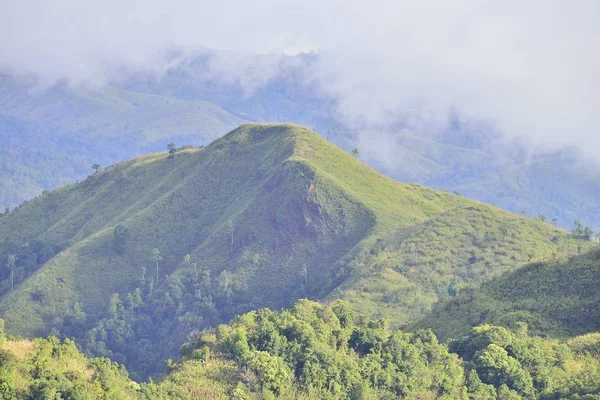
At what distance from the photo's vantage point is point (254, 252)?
578ft

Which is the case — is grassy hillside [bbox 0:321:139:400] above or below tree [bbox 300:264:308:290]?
below

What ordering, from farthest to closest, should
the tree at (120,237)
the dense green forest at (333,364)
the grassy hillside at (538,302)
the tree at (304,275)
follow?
the tree at (120,237)
the tree at (304,275)
the grassy hillside at (538,302)
the dense green forest at (333,364)

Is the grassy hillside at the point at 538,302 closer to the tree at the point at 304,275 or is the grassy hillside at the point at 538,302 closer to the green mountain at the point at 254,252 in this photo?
the green mountain at the point at 254,252

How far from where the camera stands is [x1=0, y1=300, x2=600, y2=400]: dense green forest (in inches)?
2152

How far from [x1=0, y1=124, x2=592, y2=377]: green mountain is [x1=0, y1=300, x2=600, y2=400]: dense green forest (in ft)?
214

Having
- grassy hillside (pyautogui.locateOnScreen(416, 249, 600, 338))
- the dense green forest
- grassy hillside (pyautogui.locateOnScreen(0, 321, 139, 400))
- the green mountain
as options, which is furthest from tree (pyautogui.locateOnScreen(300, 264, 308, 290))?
grassy hillside (pyautogui.locateOnScreen(0, 321, 139, 400))

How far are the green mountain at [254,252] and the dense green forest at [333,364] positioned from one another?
65.2 metres

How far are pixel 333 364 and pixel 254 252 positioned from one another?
365 feet

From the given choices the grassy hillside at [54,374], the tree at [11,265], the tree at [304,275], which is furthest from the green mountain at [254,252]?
the grassy hillside at [54,374]

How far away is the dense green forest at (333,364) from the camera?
54.7 m

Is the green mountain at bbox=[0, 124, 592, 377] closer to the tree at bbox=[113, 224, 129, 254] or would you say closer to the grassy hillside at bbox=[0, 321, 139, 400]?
the tree at bbox=[113, 224, 129, 254]

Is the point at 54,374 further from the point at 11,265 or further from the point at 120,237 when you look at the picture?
the point at 11,265

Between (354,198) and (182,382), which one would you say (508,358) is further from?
(354,198)

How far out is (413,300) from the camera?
14250cm
